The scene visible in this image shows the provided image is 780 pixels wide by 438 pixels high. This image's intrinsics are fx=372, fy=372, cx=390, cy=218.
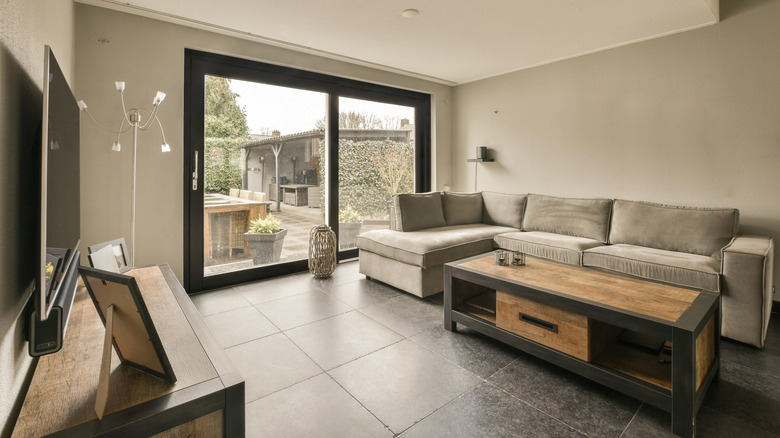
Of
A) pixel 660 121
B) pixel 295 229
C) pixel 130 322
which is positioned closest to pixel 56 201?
pixel 130 322

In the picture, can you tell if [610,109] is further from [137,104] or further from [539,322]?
[137,104]

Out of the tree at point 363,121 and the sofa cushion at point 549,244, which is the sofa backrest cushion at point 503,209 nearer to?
the sofa cushion at point 549,244

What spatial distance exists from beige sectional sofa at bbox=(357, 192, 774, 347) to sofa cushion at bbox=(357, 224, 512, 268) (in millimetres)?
10

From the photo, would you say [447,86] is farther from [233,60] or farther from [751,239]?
[751,239]

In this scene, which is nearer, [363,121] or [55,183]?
[55,183]

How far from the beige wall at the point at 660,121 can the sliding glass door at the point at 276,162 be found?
1612 millimetres

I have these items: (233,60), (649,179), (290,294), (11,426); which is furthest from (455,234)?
(11,426)

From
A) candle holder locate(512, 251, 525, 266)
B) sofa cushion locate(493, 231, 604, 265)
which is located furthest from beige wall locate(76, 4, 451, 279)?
sofa cushion locate(493, 231, 604, 265)

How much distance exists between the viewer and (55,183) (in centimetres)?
127

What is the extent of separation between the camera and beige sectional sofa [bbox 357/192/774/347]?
96.0 inches

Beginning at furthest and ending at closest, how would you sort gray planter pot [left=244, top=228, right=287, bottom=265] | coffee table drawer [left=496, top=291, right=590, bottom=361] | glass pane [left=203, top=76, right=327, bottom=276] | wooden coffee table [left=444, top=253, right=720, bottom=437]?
gray planter pot [left=244, top=228, right=287, bottom=265] → glass pane [left=203, top=76, right=327, bottom=276] → coffee table drawer [left=496, top=291, right=590, bottom=361] → wooden coffee table [left=444, top=253, right=720, bottom=437]

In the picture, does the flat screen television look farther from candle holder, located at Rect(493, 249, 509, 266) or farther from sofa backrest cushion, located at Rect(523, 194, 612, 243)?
sofa backrest cushion, located at Rect(523, 194, 612, 243)

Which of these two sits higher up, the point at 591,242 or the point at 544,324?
the point at 591,242

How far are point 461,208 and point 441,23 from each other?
6.84 ft
